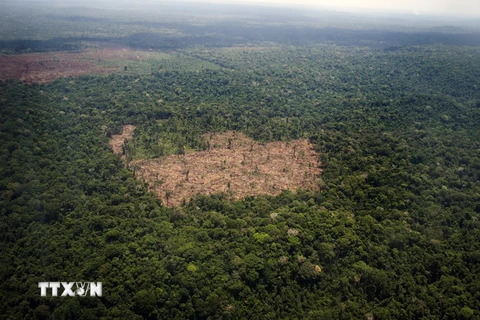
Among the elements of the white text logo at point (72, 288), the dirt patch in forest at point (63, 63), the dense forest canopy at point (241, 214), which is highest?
the dirt patch in forest at point (63, 63)

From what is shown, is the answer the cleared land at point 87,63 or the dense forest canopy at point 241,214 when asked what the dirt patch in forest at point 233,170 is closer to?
the dense forest canopy at point 241,214

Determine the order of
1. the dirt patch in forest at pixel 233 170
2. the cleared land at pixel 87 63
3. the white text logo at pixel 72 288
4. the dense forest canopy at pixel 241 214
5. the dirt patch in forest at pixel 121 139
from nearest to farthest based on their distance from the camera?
the white text logo at pixel 72 288, the dense forest canopy at pixel 241 214, the dirt patch in forest at pixel 233 170, the dirt patch in forest at pixel 121 139, the cleared land at pixel 87 63

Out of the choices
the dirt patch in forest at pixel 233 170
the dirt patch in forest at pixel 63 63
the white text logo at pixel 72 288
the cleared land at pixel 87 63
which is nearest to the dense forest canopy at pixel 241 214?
the white text logo at pixel 72 288

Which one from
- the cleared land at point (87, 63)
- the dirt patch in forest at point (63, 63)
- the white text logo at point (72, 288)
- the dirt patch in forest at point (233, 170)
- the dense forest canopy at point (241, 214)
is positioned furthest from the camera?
the cleared land at point (87, 63)

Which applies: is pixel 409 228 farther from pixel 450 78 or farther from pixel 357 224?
pixel 450 78

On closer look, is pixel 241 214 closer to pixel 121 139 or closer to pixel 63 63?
pixel 121 139

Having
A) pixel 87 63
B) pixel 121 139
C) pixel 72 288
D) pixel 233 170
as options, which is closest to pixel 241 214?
pixel 233 170
